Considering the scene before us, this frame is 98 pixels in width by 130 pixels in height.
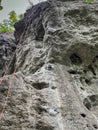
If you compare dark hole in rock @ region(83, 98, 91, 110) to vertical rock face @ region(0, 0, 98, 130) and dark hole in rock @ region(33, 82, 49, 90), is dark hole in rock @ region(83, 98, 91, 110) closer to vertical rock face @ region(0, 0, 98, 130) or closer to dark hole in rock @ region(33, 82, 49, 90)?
vertical rock face @ region(0, 0, 98, 130)

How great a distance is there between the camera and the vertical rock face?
3.80 m

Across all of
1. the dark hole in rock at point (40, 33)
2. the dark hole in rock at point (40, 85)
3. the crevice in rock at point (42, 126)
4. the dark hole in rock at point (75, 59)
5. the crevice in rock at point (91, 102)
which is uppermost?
the dark hole in rock at point (40, 33)

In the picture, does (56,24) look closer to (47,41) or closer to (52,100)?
(47,41)

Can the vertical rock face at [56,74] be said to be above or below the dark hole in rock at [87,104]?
above

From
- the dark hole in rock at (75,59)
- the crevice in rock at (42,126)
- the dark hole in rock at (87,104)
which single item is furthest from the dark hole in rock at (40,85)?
the dark hole in rock at (75,59)

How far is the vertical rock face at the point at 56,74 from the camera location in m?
3.80

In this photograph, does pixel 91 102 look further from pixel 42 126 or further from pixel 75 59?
pixel 42 126

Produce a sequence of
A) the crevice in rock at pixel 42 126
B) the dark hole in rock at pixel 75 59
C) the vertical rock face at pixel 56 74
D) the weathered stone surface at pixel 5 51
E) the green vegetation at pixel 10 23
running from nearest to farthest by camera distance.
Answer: the crevice in rock at pixel 42 126, the vertical rock face at pixel 56 74, the dark hole in rock at pixel 75 59, the weathered stone surface at pixel 5 51, the green vegetation at pixel 10 23

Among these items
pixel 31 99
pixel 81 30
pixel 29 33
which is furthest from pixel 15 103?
pixel 29 33

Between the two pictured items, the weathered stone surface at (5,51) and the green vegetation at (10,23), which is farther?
the green vegetation at (10,23)

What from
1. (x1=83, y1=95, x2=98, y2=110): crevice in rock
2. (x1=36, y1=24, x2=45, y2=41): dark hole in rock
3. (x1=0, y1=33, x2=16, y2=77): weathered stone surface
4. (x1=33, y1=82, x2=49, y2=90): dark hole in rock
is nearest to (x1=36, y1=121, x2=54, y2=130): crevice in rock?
(x1=33, y1=82, x2=49, y2=90): dark hole in rock

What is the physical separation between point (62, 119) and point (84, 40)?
2.49 meters

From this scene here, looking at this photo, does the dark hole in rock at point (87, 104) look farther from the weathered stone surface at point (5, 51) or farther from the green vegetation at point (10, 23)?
the green vegetation at point (10, 23)

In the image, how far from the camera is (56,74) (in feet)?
16.6
